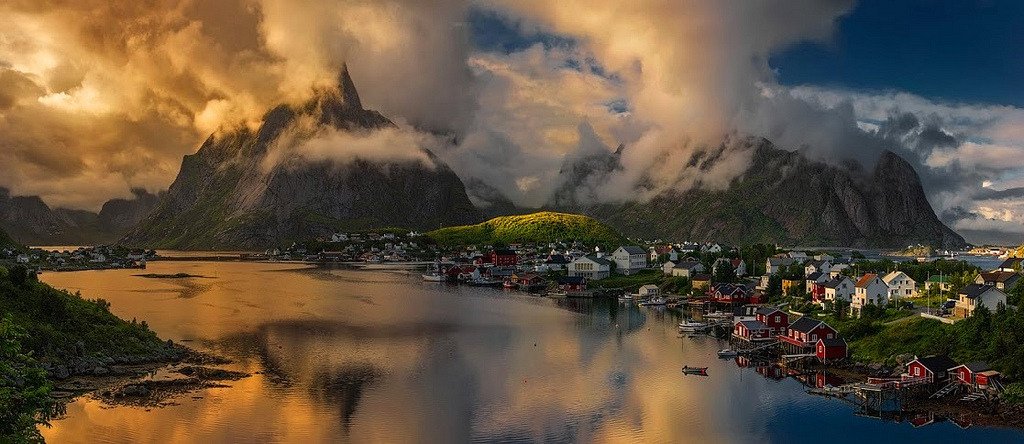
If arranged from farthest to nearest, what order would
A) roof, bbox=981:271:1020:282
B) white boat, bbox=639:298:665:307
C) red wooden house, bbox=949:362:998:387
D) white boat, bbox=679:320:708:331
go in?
white boat, bbox=639:298:665:307 < white boat, bbox=679:320:708:331 < roof, bbox=981:271:1020:282 < red wooden house, bbox=949:362:998:387

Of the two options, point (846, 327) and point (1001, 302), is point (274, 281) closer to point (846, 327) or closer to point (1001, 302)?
point (846, 327)

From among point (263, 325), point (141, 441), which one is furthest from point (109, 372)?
point (263, 325)

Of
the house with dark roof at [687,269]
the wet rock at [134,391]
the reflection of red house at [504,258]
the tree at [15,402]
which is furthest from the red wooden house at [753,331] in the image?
the reflection of red house at [504,258]

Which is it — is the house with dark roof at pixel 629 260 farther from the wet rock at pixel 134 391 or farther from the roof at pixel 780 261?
the wet rock at pixel 134 391

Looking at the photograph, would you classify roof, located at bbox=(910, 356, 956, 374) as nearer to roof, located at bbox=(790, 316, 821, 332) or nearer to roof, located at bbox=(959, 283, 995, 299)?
roof, located at bbox=(790, 316, 821, 332)

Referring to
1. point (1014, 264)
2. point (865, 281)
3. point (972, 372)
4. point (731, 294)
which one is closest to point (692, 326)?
point (865, 281)

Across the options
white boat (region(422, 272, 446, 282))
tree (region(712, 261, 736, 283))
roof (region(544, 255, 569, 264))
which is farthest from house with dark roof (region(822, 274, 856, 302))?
white boat (region(422, 272, 446, 282))
